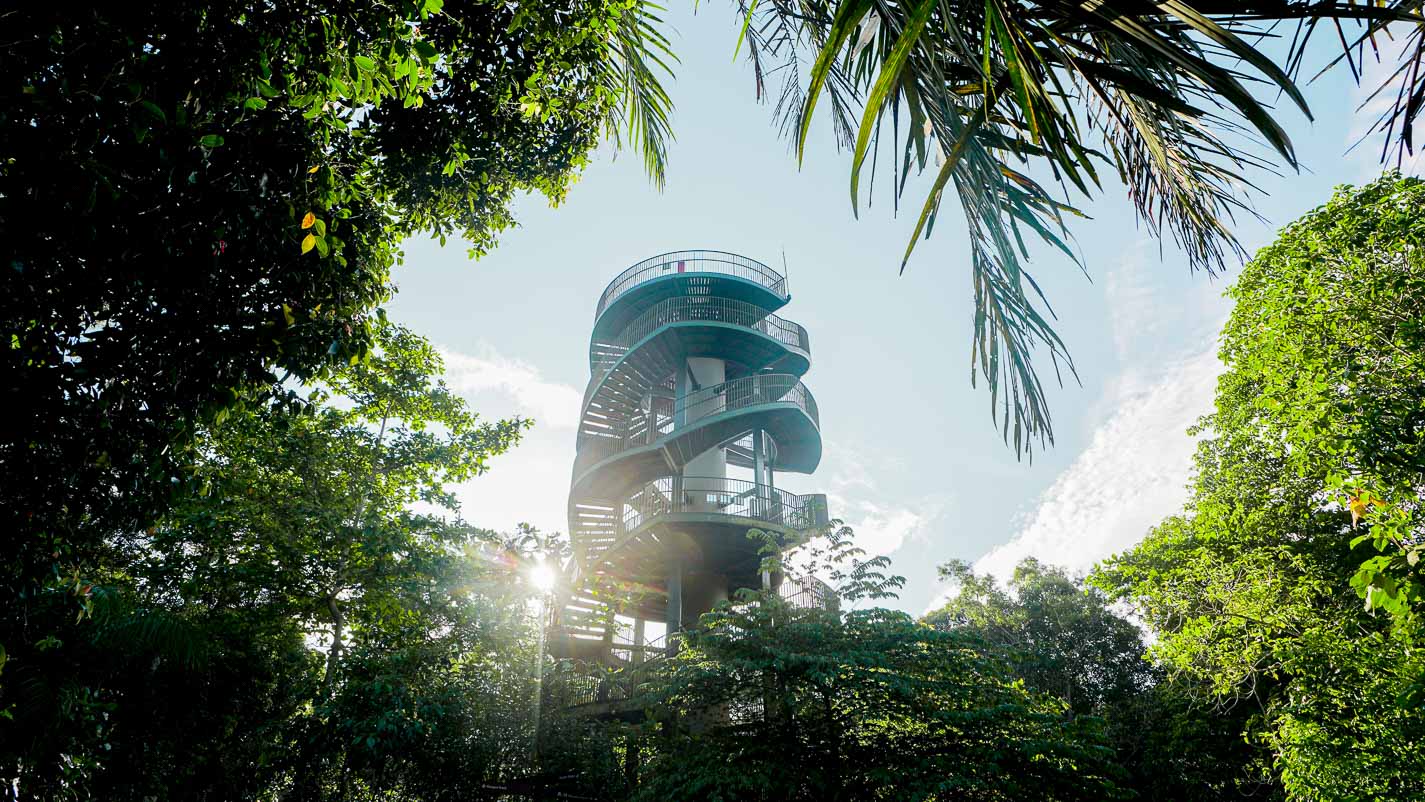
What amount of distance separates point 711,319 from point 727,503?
5167mm

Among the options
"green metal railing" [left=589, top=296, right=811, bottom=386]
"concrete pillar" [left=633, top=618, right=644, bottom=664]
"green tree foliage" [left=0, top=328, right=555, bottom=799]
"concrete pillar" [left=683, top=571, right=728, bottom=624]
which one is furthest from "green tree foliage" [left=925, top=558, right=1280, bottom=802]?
"green metal railing" [left=589, top=296, right=811, bottom=386]

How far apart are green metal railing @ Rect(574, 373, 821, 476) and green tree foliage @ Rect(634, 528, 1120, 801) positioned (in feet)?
23.4

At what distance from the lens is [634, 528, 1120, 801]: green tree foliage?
7.14 meters

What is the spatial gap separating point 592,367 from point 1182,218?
18.8 meters

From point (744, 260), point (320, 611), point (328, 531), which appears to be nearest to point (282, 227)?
point (328, 531)

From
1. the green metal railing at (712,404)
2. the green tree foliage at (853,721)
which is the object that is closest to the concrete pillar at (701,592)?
the green metal railing at (712,404)

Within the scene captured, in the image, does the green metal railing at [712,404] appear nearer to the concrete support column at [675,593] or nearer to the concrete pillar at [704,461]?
the concrete pillar at [704,461]

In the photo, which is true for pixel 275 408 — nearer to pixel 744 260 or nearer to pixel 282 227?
pixel 282 227

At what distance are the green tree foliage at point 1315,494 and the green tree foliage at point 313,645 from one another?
10.8 m

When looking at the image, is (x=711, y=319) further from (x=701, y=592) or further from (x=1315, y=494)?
(x=1315, y=494)

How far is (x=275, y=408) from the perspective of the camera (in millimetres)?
4273

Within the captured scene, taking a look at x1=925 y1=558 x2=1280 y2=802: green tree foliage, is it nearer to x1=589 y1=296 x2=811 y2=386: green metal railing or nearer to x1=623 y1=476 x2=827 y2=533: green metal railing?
x1=623 y1=476 x2=827 y2=533: green metal railing

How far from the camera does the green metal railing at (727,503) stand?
577 inches

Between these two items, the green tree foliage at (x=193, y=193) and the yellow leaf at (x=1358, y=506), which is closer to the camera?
the green tree foliage at (x=193, y=193)
